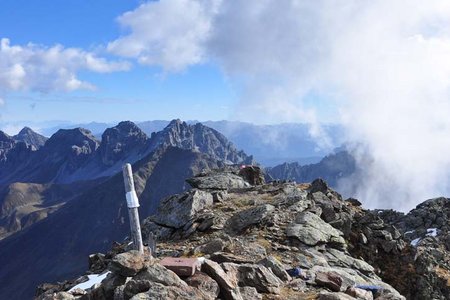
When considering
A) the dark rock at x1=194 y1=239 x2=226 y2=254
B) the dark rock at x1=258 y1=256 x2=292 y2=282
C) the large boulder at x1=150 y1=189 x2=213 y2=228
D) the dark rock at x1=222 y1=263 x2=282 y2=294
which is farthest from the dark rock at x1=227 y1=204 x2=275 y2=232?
the dark rock at x1=222 y1=263 x2=282 y2=294

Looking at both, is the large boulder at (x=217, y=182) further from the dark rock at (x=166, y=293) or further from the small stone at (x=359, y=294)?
the dark rock at (x=166, y=293)

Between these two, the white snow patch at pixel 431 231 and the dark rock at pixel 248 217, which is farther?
the white snow patch at pixel 431 231

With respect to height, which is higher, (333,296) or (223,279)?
(223,279)

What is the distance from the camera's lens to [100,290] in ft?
53.3

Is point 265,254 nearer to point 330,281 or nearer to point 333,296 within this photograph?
point 330,281

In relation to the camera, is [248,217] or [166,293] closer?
[166,293]

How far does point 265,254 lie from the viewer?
24625mm

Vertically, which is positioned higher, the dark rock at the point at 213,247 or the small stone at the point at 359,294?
the dark rock at the point at 213,247

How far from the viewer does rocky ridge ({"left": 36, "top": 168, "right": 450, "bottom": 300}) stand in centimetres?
1636

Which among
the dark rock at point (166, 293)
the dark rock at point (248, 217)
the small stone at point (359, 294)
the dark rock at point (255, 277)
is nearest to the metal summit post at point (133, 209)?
the dark rock at point (255, 277)

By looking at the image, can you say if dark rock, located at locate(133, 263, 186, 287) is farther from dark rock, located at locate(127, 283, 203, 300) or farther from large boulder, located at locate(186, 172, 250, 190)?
large boulder, located at locate(186, 172, 250, 190)

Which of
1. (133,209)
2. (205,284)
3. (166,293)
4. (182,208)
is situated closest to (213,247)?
(133,209)

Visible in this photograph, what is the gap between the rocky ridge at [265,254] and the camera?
644 inches

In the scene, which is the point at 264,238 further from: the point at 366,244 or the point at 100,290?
the point at 100,290
